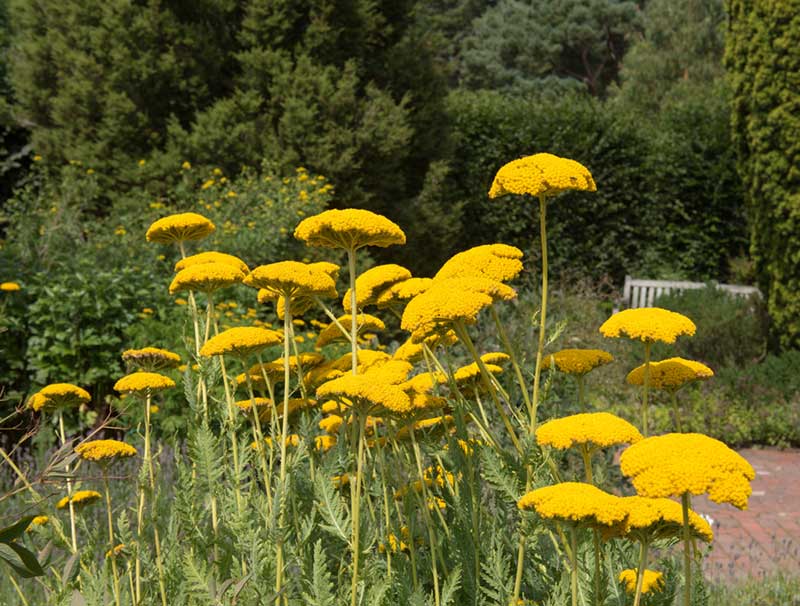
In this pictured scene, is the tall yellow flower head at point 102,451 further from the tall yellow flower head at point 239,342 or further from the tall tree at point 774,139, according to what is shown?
the tall tree at point 774,139

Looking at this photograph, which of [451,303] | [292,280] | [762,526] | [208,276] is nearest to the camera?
[451,303]

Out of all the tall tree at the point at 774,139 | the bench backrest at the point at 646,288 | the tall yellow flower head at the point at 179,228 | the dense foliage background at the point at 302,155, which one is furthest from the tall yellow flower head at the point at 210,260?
the bench backrest at the point at 646,288

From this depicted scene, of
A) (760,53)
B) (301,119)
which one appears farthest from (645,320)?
(301,119)

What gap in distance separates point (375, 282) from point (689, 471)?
1114 mm

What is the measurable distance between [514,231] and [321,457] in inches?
366

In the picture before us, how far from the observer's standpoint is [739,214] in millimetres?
11500

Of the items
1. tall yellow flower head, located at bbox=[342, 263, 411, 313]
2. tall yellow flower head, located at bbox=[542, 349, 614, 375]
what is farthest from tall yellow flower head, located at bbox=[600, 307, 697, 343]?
tall yellow flower head, located at bbox=[342, 263, 411, 313]

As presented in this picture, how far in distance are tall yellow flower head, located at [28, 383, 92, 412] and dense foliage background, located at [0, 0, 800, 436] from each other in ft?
9.61

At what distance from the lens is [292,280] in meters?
1.88

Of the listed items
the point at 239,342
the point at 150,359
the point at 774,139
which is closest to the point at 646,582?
the point at 239,342

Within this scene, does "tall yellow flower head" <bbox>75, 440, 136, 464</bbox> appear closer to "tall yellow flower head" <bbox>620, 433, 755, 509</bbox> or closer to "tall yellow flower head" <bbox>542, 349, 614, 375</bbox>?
"tall yellow flower head" <bbox>542, 349, 614, 375</bbox>

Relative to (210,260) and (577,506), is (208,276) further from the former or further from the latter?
(577,506)

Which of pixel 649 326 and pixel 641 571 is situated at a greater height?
pixel 649 326

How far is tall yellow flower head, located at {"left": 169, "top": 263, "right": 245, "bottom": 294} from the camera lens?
2.10 meters
